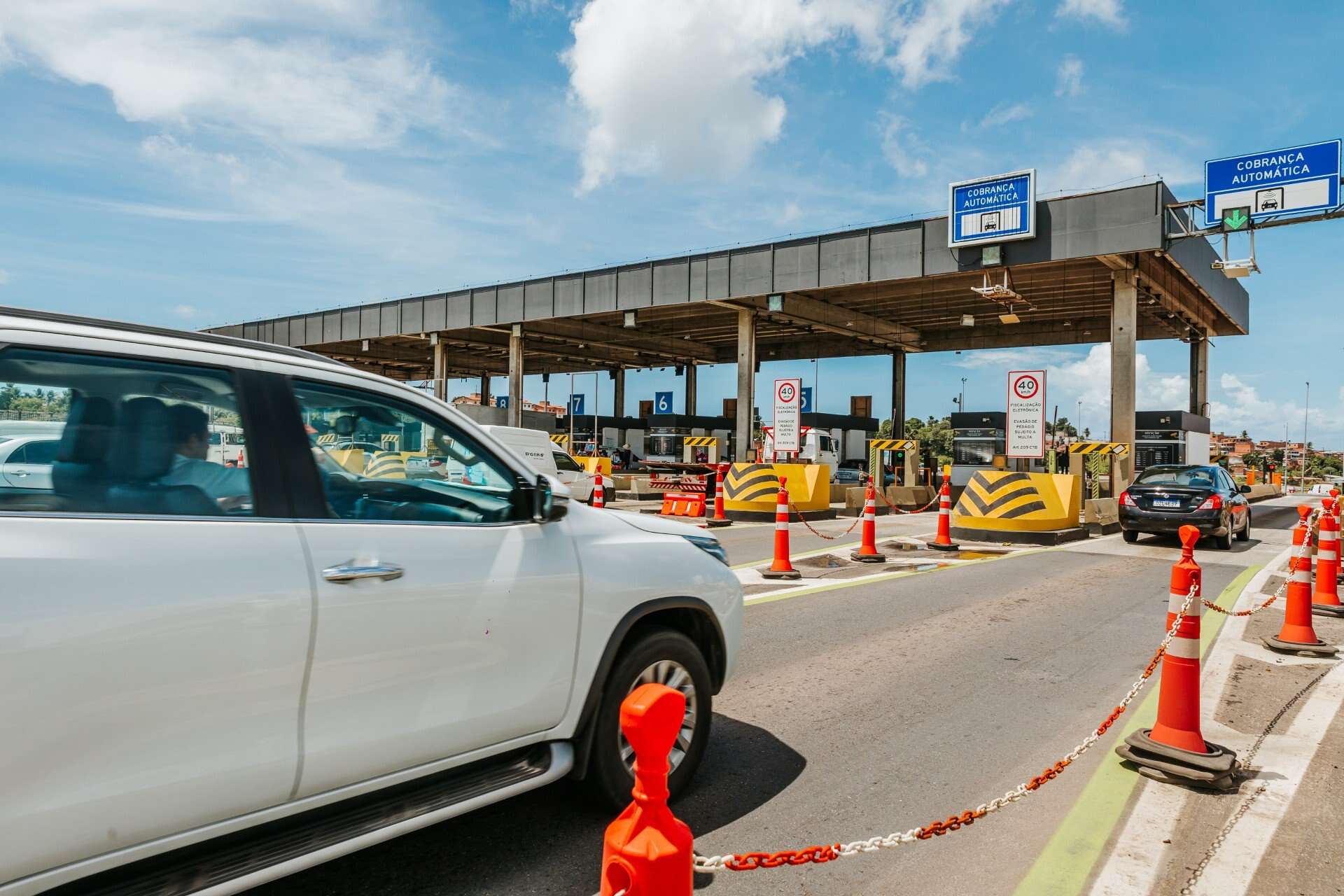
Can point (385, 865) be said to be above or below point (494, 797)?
below

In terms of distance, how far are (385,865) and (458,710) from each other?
0.76 metres

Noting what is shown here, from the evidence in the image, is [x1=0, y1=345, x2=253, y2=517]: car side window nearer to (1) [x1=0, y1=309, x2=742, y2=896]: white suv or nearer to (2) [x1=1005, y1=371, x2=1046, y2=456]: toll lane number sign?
(1) [x1=0, y1=309, x2=742, y2=896]: white suv

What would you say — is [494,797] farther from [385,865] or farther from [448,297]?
[448,297]

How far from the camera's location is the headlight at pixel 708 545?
4.04 m

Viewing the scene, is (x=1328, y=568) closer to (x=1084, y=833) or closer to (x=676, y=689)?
(x=1084, y=833)

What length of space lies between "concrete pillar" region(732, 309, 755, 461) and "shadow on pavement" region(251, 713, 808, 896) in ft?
97.7

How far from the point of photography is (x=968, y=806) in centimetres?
381

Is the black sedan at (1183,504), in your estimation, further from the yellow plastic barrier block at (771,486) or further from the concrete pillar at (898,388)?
the concrete pillar at (898,388)

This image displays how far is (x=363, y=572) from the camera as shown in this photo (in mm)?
2654

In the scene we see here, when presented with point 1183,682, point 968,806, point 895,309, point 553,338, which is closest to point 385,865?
point 968,806

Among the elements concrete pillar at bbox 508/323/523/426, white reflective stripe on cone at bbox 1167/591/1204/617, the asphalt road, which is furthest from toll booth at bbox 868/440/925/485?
white reflective stripe on cone at bbox 1167/591/1204/617

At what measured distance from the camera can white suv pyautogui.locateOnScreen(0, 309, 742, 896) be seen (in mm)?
2121

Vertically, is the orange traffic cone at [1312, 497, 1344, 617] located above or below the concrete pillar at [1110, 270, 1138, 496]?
below

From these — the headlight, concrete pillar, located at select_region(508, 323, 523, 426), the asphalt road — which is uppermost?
concrete pillar, located at select_region(508, 323, 523, 426)
